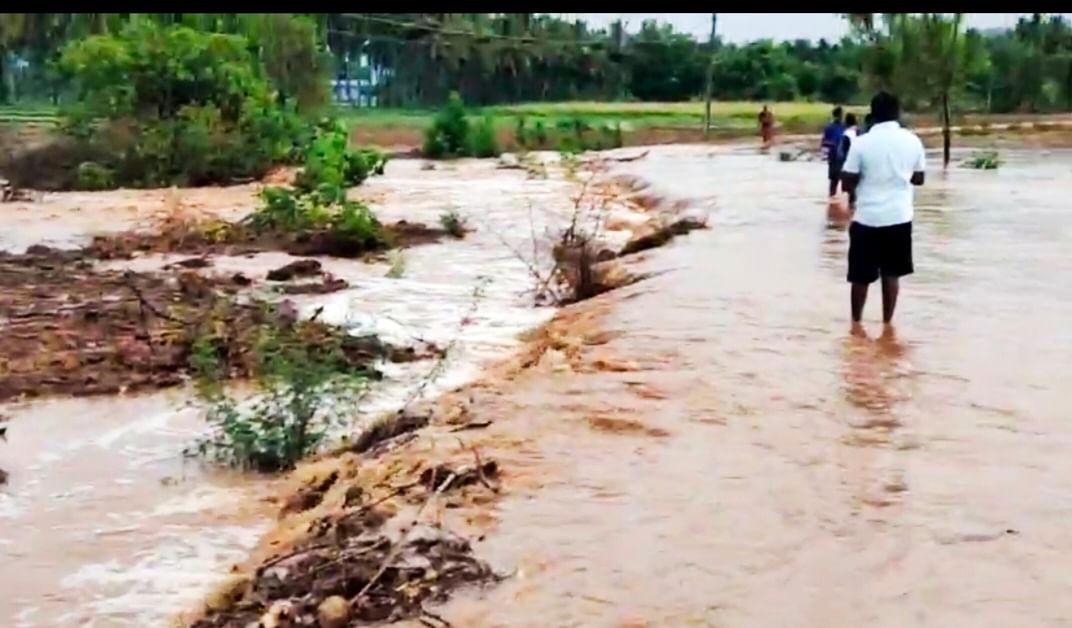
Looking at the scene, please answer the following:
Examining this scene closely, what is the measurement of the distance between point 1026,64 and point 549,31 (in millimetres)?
19454

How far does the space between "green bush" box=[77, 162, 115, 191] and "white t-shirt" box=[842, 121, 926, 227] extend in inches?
996

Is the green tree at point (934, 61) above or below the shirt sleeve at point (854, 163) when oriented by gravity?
above

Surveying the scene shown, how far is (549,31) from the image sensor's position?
206ft

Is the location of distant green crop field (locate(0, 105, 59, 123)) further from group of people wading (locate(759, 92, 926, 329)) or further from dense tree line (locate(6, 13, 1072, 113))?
group of people wading (locate(759, 92, 926, 329))

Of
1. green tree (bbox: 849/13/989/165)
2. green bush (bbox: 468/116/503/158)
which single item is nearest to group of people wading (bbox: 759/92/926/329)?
green tree (bbox: 849/13/989/165)

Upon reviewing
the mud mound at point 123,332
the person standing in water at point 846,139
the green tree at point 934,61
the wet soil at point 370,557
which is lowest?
the mud mound at point 123,332

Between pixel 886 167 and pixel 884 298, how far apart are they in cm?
150

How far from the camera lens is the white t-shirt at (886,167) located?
8688 millimetres

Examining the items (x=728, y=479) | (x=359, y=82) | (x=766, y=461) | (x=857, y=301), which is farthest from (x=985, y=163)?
(x=359, y=82)

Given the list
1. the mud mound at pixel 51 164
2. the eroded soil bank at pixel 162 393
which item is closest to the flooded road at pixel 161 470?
the eroded soil bank at pixel 162 393

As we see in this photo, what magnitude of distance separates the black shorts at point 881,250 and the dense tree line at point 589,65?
38296 millimetres

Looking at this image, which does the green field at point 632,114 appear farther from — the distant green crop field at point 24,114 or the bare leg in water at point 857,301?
the bare leg in water at point 857,301

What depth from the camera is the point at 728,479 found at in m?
6.55

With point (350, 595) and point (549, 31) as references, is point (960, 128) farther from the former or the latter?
point (350, 595)
